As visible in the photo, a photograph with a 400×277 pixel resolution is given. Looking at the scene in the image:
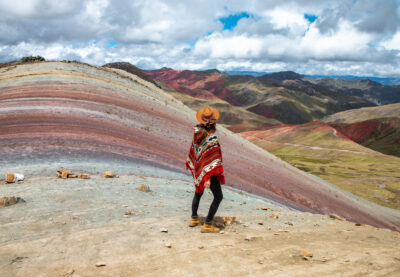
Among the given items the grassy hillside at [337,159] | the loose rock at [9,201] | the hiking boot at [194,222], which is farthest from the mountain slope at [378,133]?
the loose rock at [9,201]

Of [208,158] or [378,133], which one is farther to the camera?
[378,133]

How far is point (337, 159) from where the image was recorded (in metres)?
93.1

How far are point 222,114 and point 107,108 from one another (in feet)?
543

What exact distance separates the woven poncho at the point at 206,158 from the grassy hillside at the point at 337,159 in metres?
53.9

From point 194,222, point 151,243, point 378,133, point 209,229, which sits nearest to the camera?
point 151,243

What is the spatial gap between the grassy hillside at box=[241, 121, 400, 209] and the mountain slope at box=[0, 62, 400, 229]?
32438mm

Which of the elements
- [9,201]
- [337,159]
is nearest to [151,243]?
[9,201]

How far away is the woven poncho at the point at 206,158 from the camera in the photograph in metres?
6.30

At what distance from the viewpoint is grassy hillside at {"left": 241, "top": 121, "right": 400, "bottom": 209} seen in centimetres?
6097

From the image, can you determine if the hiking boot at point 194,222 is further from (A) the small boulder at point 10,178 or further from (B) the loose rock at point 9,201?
(A) the small boulder at point 10,178

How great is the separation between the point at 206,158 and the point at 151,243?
80.0 inches

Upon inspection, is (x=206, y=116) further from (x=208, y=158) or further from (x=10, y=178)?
(x=10, y=178)

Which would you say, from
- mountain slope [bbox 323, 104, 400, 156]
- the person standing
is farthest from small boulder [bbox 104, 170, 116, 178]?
mountain slope [bbox 323, 104, 400, 156]

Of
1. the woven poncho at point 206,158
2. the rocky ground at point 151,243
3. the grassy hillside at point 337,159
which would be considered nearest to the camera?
the rocky ground at point 151,243
